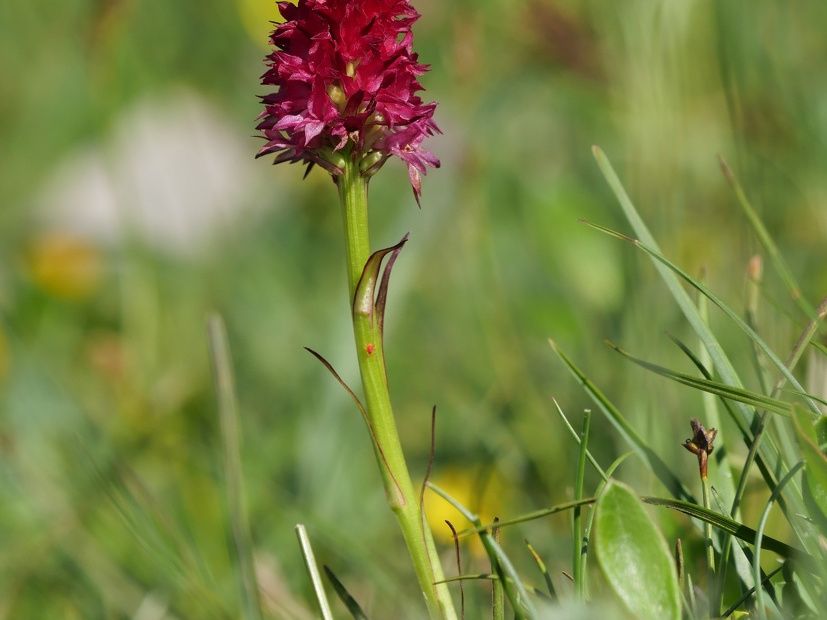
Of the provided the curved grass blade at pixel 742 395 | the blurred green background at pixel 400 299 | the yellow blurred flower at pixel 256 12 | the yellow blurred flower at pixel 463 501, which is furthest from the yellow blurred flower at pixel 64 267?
the curved grass blade at pixel 742 395

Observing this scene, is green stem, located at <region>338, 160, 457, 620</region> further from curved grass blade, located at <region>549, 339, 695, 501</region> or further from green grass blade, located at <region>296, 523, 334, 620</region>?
curved grass blade, located at <region>549, 339, 695, 501</region>

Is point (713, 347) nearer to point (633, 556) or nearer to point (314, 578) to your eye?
point (633, 556)

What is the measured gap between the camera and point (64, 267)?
3.31 m

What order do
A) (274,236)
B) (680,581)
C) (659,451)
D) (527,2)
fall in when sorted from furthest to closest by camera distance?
(274,236) < (527,2) < (659,451) < (680,581)

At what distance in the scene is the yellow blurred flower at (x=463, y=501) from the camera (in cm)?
184

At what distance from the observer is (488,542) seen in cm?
91

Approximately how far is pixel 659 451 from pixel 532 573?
0.28 metres

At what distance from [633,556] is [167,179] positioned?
165 inches

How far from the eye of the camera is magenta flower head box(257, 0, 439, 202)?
3.19 ft

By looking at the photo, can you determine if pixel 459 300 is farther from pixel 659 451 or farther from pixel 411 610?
pixel 411 610

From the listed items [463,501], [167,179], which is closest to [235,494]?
[463,501]

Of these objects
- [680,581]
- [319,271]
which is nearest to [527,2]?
[319,271]

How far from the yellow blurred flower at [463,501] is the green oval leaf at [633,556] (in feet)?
2.25

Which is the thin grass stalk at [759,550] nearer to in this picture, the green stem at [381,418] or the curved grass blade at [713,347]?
the curved grass blade at [713,347]
